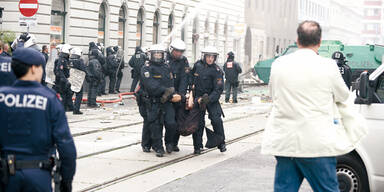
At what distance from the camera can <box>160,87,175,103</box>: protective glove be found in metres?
10.4

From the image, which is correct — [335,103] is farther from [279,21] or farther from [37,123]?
[279,21]

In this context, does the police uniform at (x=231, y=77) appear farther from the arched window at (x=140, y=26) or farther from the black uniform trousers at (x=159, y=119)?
the black uniform trousers at (x=159, y=119)

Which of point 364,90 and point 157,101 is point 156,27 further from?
point 364,90

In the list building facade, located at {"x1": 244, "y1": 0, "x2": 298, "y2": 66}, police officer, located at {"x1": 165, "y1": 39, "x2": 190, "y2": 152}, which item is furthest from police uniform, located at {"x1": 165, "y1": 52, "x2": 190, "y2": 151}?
building facade, located at {"x1": 244, "y1": 0, "x2": 298, "y2": 66}

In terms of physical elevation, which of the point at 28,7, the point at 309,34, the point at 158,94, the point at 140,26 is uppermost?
the point at 140,26

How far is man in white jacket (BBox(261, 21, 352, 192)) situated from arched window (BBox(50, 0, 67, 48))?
1989 cm

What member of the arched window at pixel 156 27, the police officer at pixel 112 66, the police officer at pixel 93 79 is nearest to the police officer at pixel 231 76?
the police officer at pixel 112 66

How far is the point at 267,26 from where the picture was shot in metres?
60.6

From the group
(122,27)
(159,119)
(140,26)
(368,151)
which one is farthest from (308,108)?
(140,26)

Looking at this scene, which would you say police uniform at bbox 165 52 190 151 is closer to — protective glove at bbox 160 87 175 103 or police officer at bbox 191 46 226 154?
police officer at bbox 191 46 226 154

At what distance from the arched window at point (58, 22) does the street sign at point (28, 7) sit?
24.1ft

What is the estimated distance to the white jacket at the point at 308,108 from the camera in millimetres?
4965

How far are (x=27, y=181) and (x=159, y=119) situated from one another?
21.1 ft

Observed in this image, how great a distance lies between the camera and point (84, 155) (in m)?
10.5
